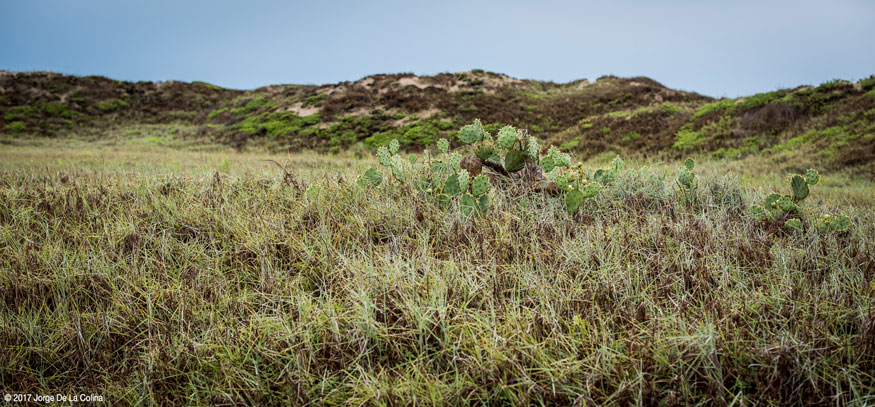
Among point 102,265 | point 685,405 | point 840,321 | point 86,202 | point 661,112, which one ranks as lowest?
point 685,405

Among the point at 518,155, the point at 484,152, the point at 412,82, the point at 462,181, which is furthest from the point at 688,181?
the point at 412,82

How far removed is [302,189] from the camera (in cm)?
392

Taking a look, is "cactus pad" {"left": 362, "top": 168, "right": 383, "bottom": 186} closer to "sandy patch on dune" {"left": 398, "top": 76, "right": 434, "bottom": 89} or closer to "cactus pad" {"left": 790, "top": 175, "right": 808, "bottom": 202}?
"cactus pad" {"left": 790, "top": 175, "right": 808, "bottom": 202}

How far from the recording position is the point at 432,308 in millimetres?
1858

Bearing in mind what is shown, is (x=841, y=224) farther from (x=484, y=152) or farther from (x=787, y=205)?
(x=484, y=152)

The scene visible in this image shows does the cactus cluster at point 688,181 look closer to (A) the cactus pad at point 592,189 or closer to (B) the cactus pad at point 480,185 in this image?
(A) the cactus pad at point 592,189

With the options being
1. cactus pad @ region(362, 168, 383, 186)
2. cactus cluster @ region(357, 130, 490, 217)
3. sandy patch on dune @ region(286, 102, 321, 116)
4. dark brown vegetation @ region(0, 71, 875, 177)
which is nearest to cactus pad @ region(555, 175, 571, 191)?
cactus cluster @ region(357, 130, 490, 217)

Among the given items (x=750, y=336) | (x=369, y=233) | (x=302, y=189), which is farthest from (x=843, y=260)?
(x=302, y=189)

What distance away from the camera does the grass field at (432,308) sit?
1565 mm

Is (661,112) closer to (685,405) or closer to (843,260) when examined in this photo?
(843,260)

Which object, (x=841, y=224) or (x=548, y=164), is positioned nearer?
(x=841, y=224)

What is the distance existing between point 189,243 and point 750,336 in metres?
3.39

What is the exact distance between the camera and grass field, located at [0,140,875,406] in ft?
5.14

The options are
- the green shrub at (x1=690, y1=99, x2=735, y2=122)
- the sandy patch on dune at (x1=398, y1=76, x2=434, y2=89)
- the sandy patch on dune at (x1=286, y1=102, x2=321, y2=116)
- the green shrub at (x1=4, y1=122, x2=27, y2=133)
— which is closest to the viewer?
the green shrub at (x1=690, y1=99, x2=735, y2=122)
